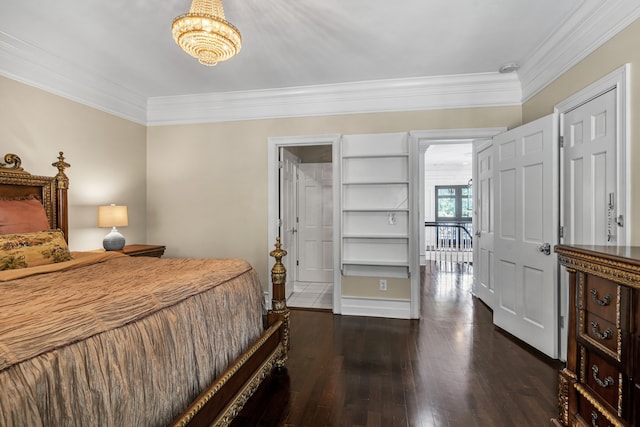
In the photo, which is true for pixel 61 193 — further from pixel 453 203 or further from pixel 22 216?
pixel 453 203

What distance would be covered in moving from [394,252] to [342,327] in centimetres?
106

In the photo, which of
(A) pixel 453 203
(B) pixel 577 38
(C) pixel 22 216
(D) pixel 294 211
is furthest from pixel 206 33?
(A) pixel 453 203

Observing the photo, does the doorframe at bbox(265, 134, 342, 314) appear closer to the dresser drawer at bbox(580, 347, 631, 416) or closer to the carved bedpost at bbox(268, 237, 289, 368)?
the carved bedpost at bbox(268, 237, 289, 368)

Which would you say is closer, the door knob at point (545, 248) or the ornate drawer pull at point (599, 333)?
the ornate drawer pull at point (599, 333)

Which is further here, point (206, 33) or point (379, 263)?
point (379, 263)

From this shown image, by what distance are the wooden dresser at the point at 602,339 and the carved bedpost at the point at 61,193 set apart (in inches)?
157

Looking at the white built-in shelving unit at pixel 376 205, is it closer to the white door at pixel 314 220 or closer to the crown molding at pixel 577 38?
the crown molding at pixel 577 38

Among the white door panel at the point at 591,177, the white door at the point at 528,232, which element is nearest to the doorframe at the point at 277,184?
the white door at the point at 528,232

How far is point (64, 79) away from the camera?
3188 millimetres

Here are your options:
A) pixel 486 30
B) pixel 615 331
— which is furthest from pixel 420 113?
pixel 615 331

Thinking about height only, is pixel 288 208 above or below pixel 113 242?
above

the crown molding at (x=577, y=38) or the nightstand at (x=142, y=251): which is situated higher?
the crown molding at (x=577, y=38)

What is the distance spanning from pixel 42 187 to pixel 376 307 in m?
3.63

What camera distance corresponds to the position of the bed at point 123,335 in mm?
927
